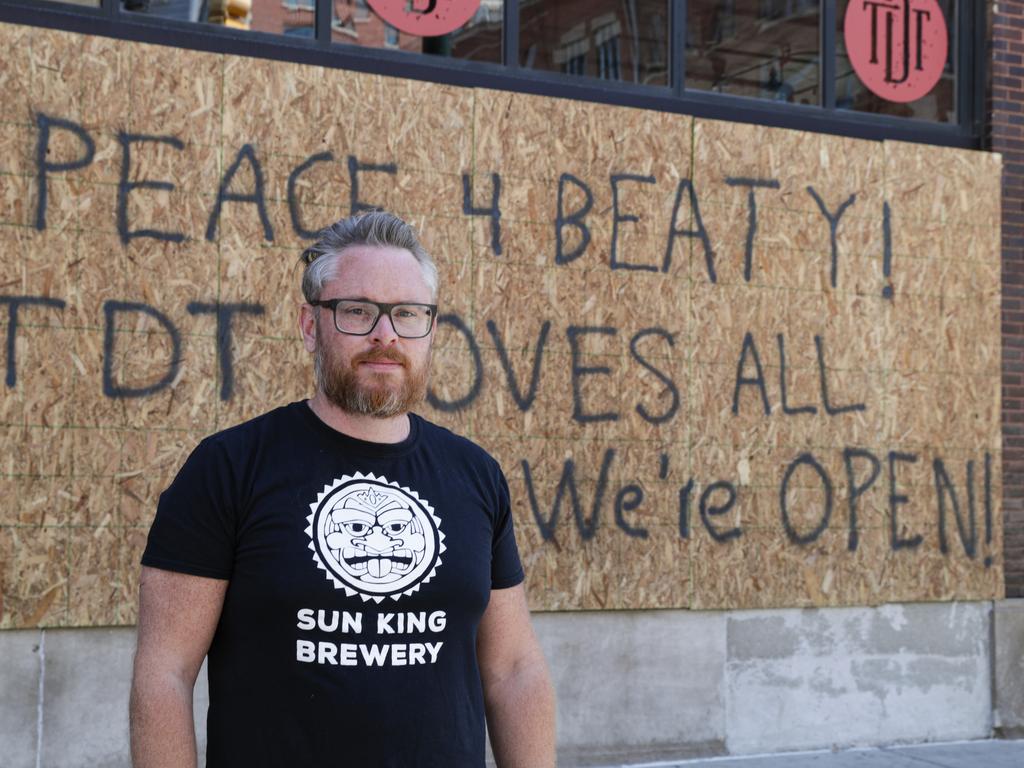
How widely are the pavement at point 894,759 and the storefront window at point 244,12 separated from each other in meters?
3.99

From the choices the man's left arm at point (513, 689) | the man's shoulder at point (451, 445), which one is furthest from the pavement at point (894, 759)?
the man's shoulder at point (451, 445)

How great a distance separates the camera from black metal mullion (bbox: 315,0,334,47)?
6668mm

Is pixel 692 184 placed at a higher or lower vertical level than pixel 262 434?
higher

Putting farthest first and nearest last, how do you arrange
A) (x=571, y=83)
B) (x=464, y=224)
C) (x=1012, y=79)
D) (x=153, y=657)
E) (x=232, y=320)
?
(x=1012, y=79) → (x=571, y=83) → (x=464, y=224) → (x=232, y=320) → (x=153, y=657)

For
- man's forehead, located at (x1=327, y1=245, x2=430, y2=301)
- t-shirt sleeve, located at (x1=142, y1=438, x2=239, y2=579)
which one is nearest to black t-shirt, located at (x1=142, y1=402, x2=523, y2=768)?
t-shirt sleeve, located at (x1=142, y1=438, x2=239, y2=579)

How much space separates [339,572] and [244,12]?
4.66m

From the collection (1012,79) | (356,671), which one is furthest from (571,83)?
(356,671)

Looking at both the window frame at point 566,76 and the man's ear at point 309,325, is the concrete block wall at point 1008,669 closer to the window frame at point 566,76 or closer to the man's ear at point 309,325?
the window frame at point 566,76

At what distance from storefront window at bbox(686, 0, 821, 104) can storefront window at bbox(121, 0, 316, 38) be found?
2.12 m

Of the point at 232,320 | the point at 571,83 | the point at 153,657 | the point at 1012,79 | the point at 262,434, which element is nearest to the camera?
the point at 153,657

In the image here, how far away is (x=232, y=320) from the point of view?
624 cm

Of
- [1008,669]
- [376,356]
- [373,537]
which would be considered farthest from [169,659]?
[1008,669]

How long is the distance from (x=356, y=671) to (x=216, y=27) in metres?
4.70

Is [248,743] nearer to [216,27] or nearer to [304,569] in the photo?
[304,569]
